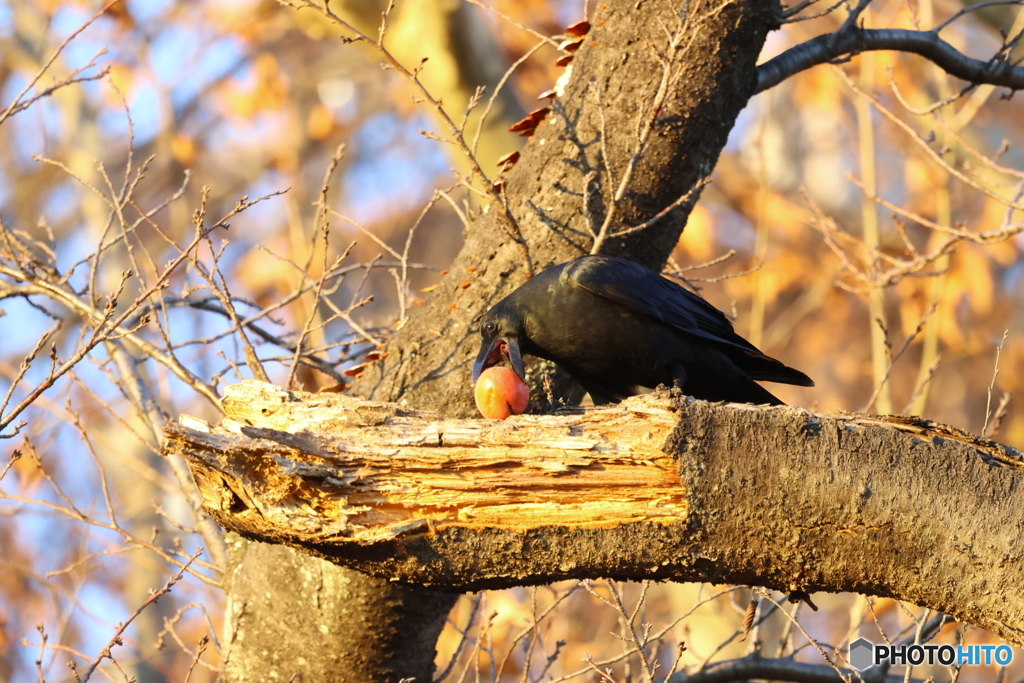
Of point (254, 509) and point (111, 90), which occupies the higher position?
point (111, 90)

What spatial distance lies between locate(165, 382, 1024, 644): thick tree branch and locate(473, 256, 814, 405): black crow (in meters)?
1.00

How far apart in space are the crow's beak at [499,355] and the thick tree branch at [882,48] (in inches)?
60.8

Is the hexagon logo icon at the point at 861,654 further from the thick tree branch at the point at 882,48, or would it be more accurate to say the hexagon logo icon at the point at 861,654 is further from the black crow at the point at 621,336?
Answer: the thick tree branch at the point at 882,48

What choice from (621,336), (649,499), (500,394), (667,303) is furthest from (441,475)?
(667,303)

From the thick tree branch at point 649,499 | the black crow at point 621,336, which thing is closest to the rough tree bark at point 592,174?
the black crow at point 621,336

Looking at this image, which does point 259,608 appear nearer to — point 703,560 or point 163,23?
point 703,560

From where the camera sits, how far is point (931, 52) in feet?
13.4

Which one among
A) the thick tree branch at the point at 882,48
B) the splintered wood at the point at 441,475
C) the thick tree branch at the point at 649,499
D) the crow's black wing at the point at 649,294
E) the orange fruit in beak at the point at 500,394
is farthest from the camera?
the thick tree branch at the point at 882,48

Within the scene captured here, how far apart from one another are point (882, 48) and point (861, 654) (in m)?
2.58

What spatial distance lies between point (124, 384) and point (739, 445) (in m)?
2.93

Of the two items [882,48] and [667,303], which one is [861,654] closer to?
[667,303]

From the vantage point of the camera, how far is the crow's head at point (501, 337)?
3578 millimetres

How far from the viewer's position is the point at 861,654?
12.2 feet

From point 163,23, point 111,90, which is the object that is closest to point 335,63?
point 163,23
